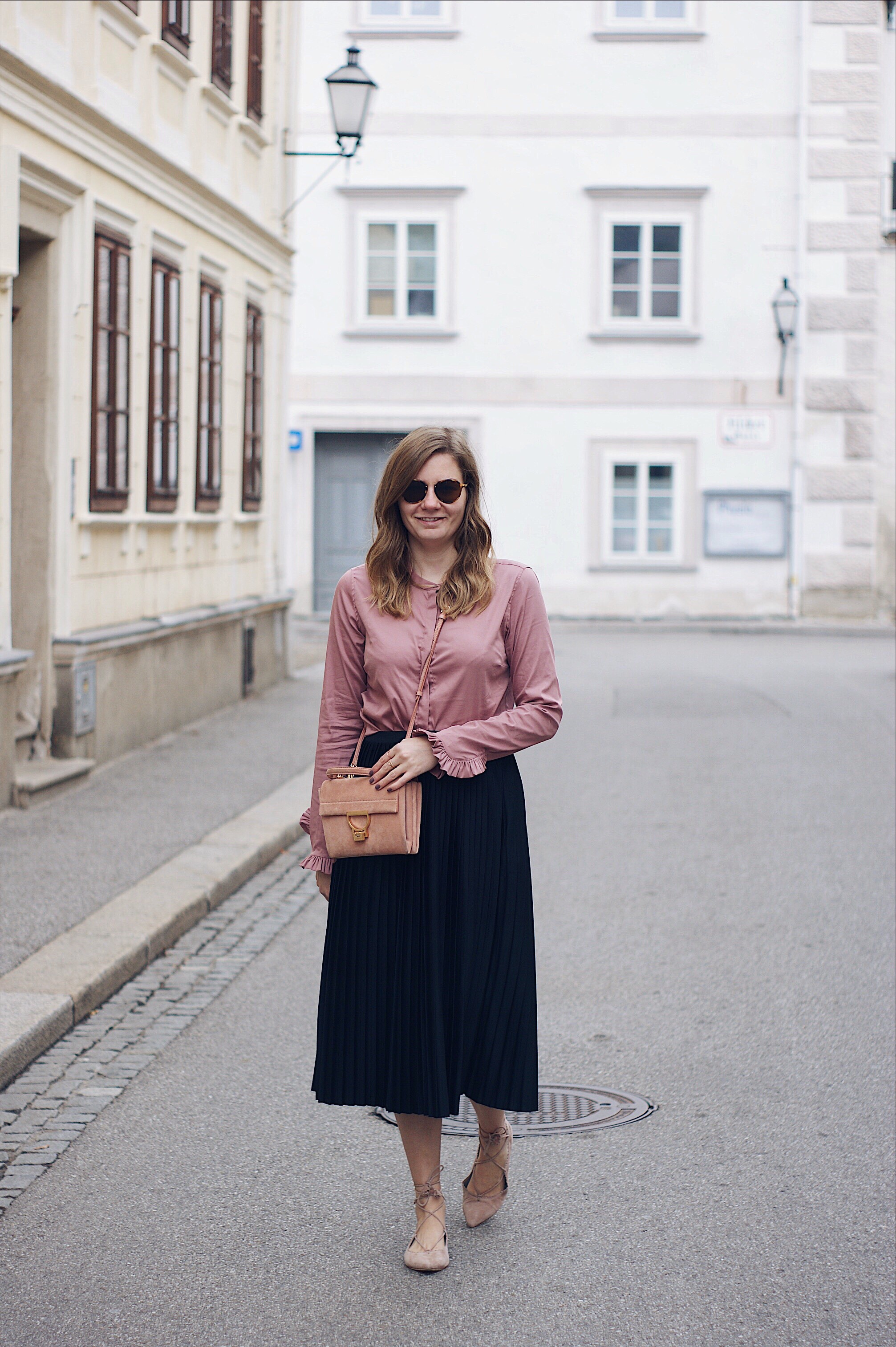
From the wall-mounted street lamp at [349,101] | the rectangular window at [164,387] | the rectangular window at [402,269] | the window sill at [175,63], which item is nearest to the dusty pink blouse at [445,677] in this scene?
the rectangular window at [164,387]

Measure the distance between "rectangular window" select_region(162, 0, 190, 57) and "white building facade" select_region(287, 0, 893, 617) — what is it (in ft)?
43.8

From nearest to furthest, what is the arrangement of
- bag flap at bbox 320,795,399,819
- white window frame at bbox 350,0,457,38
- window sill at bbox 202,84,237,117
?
bag flap at bbox 320,795,399,819 → window sill at bbox 202,84,237,117 → white window frame at bbox 350,0,457,38

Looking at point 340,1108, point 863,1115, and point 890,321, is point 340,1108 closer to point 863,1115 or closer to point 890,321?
point 863,1115

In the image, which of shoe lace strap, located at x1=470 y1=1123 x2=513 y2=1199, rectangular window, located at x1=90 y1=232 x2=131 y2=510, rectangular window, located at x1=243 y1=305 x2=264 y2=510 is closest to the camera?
shoe lace strap, located at x1=470 y1=1123 x2=513 y2=1199

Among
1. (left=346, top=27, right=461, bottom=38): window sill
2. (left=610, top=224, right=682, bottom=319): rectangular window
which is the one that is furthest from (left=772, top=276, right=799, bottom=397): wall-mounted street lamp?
(left=346, top=27, right=461, bottom=38): window sill

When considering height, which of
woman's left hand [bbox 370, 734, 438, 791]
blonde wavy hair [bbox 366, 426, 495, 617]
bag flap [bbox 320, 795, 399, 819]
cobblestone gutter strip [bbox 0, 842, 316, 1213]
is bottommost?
cobblestone gutter strip [bbox 0, 842, 316, 1213]

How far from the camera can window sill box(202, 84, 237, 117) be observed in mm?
13359

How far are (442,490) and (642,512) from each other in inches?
882

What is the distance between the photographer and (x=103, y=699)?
11.0 metres

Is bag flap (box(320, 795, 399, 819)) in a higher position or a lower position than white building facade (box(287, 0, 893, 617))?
lower

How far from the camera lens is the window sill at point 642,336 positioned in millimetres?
25625

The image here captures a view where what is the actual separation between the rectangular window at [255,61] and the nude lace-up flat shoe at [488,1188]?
41.1 ft

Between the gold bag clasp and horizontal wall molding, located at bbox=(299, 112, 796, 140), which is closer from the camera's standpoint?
the gold bag clasp

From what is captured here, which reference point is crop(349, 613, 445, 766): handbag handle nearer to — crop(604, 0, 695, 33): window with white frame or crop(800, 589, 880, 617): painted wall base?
crop(800, 589, 880, 617): painted wall base
